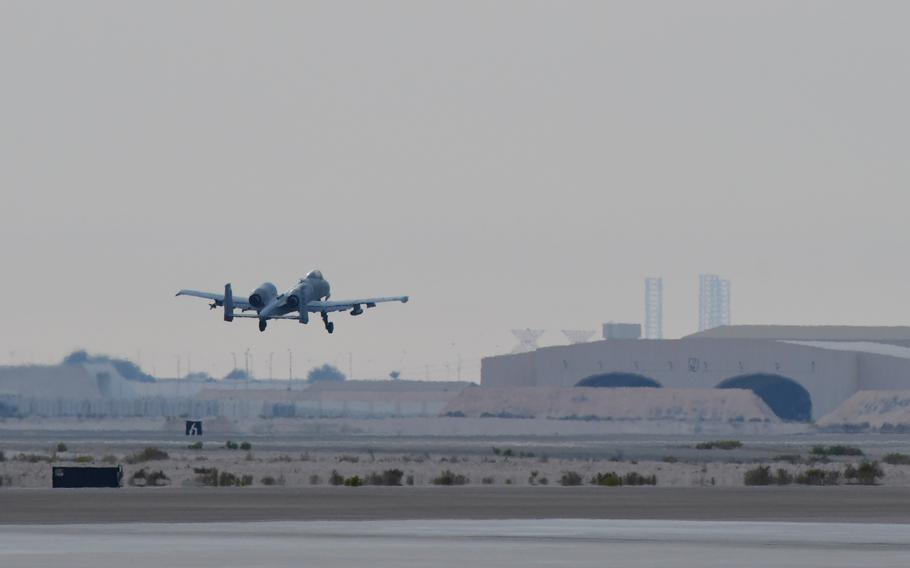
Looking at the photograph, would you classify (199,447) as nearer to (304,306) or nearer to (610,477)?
(304,306)

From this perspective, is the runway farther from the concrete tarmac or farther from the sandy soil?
the sandy soil

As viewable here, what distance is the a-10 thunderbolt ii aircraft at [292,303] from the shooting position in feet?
327

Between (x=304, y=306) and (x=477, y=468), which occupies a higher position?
(x=304, y=306)

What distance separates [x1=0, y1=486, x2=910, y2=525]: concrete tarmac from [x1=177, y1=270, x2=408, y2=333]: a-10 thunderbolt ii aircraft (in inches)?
1210

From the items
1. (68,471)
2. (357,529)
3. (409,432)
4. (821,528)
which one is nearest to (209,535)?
(357,529)

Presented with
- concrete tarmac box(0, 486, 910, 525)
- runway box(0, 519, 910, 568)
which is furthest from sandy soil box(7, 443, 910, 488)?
runway box(0, 519, 910, 568)

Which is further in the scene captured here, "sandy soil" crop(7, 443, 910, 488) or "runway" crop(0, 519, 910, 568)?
"sandy soil" crop(7, 443, 910, 488)

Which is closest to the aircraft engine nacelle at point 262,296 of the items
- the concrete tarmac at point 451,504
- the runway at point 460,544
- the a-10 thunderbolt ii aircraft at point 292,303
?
the a-10 thunderbolt ii aircraft at point 292,303

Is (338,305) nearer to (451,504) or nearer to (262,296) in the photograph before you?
(262,296)

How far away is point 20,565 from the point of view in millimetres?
38188

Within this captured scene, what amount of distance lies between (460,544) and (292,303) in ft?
185

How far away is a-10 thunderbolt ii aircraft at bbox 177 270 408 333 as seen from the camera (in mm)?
99562

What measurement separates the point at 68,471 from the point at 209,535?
78.3ft

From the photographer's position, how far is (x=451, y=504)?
197ft
